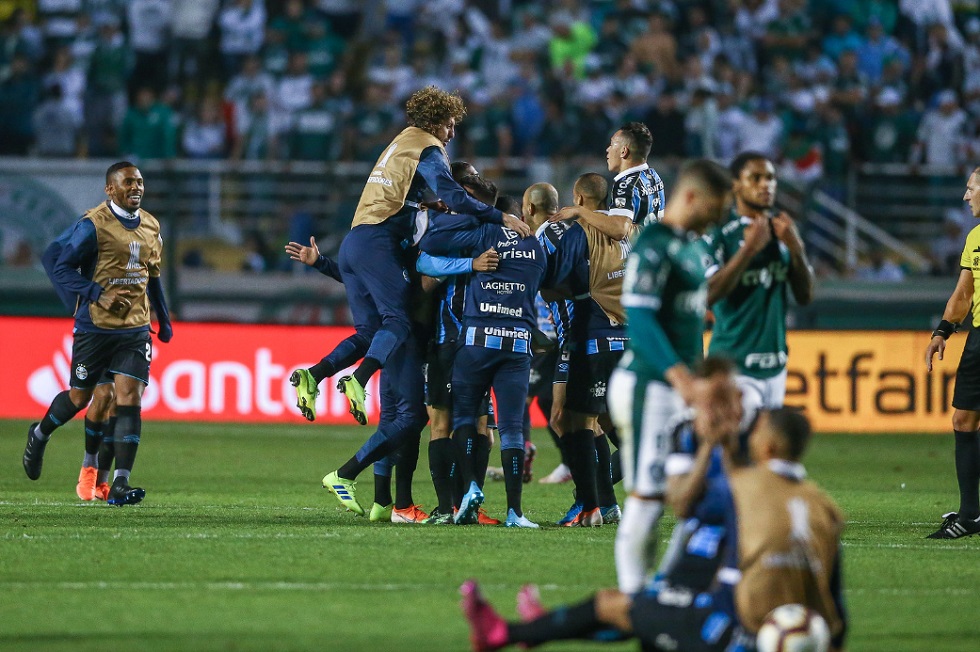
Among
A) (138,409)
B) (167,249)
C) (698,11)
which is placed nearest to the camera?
(138,409)

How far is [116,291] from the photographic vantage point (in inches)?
446

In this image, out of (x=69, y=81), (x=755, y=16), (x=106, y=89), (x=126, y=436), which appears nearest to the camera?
(x=126, y=436)

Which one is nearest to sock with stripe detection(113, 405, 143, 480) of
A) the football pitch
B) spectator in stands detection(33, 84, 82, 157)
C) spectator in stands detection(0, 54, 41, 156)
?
the football pitch

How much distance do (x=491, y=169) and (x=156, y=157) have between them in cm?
464

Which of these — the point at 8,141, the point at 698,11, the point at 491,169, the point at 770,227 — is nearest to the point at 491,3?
the point at 698,11

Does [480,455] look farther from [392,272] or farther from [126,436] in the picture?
[126,436]

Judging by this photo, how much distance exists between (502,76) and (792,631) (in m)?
18.5

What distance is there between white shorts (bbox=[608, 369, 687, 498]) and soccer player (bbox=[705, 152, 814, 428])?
745mm

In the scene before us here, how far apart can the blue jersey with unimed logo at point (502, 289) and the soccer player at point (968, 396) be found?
109 inches

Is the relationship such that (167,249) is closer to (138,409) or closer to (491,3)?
(491,3)

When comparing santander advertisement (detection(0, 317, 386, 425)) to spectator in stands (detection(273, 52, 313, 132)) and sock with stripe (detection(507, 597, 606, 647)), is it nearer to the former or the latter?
spectator in stands (detection(273, 52, 313, 132))

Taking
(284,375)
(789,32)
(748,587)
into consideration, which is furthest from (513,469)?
(789,32)

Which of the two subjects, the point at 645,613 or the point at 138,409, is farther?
the point at 138,409

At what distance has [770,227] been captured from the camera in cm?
703
